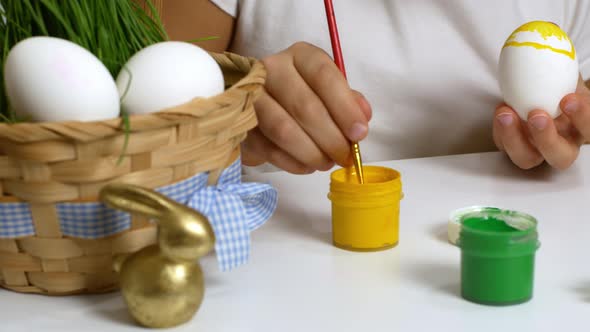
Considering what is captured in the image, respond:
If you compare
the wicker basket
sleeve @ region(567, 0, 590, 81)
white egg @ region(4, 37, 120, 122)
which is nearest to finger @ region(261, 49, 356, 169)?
the wicker basket

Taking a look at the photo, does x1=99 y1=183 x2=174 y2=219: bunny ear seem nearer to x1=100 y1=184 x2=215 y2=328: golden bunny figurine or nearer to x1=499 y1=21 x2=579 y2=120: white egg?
x1=100 y1=184 x2=215 y2=328: golden bunny figurine

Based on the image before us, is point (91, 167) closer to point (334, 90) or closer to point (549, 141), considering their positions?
point (334, 90)

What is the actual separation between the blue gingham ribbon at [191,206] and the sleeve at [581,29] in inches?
41.2

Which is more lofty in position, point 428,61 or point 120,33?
point 120,33

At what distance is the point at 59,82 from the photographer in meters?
0.61

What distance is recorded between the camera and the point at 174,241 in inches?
22.1

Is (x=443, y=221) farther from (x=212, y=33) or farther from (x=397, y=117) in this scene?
(x=212, y=33)

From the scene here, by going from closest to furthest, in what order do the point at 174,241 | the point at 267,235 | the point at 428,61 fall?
the point at 174,241, the point at 267,235, the point at 428,61

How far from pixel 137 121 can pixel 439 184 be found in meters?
0.52

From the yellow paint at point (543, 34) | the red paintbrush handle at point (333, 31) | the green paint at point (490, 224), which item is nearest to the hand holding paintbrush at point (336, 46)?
the red paintbrush handle at point (333, 31)

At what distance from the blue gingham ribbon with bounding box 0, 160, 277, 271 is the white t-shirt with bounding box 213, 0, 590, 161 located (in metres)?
0.76

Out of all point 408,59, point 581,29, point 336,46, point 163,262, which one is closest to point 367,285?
point 163,262

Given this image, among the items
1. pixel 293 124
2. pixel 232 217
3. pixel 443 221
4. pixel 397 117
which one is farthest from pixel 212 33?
pixel 232 217

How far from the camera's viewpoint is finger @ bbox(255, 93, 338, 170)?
0.85 metres
